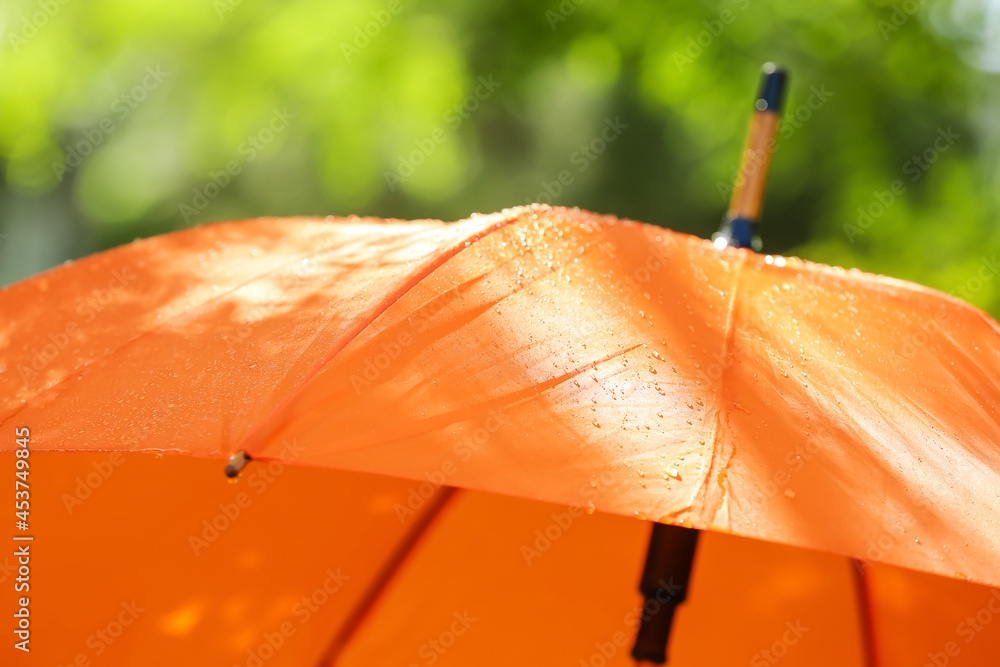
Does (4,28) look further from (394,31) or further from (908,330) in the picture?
(908,330)

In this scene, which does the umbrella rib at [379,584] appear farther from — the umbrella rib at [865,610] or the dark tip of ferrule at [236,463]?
the dark tip of ferrule at [236,463]

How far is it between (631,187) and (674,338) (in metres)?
9.73

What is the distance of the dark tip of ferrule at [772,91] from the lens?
2043 millimetres

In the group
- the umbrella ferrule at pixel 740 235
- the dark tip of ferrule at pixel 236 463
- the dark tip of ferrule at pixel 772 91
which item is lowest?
the dark tip of ferrule at pixel 236 463

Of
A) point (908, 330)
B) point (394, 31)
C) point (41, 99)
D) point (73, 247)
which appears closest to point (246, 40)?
point (394, 31)

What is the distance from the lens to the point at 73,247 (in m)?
11.7

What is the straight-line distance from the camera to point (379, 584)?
7.52ft

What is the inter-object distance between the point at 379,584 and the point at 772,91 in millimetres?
1397

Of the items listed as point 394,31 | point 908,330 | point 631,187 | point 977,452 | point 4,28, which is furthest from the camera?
point 631,187

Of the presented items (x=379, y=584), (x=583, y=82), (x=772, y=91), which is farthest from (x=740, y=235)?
(x=583, y=82)

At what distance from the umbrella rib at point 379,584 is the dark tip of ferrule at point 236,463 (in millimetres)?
1176

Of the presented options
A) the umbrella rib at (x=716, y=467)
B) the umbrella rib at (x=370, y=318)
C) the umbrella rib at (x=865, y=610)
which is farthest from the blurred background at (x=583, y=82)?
the umbrella rib at (x=716, y=467)

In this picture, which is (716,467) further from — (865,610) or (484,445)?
(865,610)

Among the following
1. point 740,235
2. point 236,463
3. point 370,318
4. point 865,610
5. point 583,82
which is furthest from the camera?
point 583,82
